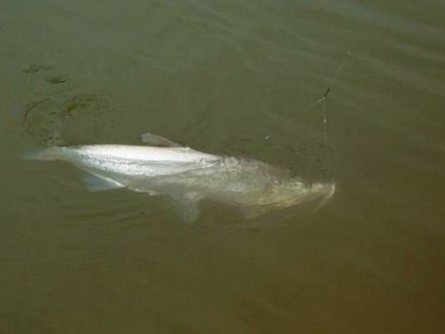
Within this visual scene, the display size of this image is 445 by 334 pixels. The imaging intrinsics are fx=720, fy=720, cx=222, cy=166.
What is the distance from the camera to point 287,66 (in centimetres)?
492

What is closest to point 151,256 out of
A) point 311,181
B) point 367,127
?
point 311,181

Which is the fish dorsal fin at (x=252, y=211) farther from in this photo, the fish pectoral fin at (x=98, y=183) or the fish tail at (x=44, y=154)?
the fish tail at (x=44, y=154)

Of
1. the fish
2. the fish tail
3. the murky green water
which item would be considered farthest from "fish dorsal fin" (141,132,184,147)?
the fish tail

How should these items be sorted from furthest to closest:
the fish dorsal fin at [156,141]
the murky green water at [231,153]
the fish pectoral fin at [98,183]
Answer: the fish dorsal fin at [156,141] < the fish pectoral fin at [98,183] < the murky green water at [231,153]

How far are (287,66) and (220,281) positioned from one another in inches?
76.1

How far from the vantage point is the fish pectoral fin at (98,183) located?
156 inches

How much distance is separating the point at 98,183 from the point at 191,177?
0.51 m

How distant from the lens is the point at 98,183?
397 cm

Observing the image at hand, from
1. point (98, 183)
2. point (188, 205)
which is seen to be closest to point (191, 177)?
point (188, 205)

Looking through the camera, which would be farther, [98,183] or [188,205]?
[98,183]

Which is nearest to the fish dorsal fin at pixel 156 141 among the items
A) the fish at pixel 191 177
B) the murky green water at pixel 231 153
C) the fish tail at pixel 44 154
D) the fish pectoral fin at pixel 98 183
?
the fish at pixel 191 177

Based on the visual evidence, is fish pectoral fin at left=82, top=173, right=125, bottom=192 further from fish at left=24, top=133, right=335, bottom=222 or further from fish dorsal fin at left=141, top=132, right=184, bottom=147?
fish dorsal fin at left=141, top=132, right=184, bottom=147

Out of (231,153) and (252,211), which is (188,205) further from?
(231,153)

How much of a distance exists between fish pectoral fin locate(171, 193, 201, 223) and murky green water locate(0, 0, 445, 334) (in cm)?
5
